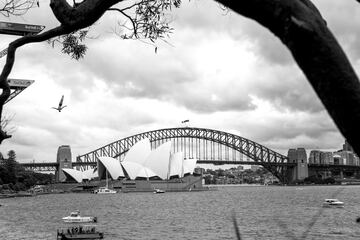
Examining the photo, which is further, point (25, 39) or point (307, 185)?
point (307, 185)

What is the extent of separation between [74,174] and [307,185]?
7831 centimetres

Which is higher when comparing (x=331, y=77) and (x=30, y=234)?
(x=331, y=77)

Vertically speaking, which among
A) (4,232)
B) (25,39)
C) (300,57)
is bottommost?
(4,232)

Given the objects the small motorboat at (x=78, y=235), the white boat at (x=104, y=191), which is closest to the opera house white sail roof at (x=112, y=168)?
the white boat at (x=104, y=191)

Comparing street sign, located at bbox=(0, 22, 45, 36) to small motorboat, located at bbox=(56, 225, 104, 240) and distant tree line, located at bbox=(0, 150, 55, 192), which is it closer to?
small motorboat, located at bbox=(56, 225, 104, 240)

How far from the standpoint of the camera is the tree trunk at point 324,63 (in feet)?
9.01

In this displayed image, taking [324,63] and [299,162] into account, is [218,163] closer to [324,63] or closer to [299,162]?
[299,162]

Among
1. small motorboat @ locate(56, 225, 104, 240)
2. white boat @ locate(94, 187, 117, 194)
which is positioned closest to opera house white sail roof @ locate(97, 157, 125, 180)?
white boat @ locate(94, 187, 117, 194)

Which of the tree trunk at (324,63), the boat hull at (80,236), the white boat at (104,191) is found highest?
the tree trunk at (324,63)

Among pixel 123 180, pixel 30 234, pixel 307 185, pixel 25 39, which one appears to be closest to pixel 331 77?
pixel 25 39

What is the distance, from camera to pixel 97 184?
148m

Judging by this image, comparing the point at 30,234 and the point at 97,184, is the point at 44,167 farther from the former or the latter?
the point at 30,234

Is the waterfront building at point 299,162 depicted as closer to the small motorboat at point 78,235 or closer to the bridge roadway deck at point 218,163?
the bridge roadway deck at point 218,163

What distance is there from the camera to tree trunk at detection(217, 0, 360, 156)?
9.01 feet
